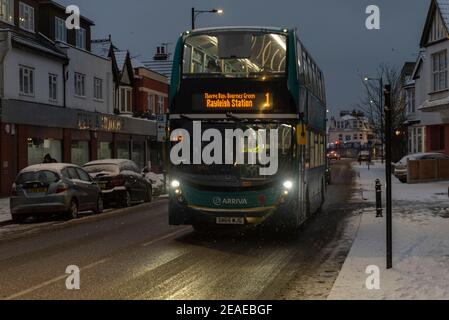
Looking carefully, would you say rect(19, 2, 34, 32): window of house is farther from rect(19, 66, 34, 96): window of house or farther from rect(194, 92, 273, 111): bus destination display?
rect(194, 92, 273, 111): bus destination display

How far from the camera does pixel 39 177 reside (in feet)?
61.4

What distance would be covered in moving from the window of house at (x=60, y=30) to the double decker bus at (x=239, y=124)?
23.8 m

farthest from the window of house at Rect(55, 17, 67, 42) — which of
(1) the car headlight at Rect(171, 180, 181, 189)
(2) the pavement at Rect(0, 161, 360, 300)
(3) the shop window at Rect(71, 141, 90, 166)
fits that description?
(1) the car headlight at Rect(171, 180, 181, 189)

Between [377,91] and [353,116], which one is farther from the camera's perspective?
[353,116]

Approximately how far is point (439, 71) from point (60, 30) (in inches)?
826

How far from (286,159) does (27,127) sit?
1950 centimetres

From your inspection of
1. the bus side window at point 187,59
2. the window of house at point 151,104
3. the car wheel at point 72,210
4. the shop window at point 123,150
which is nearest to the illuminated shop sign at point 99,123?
the shop window at point 123,150

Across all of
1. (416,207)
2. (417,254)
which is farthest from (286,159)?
(416,207)

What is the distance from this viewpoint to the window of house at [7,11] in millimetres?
30094

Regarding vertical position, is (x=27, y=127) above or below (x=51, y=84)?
below

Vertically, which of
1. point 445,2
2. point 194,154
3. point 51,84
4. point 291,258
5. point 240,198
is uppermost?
point 445,2

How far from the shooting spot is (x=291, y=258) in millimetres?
11688
